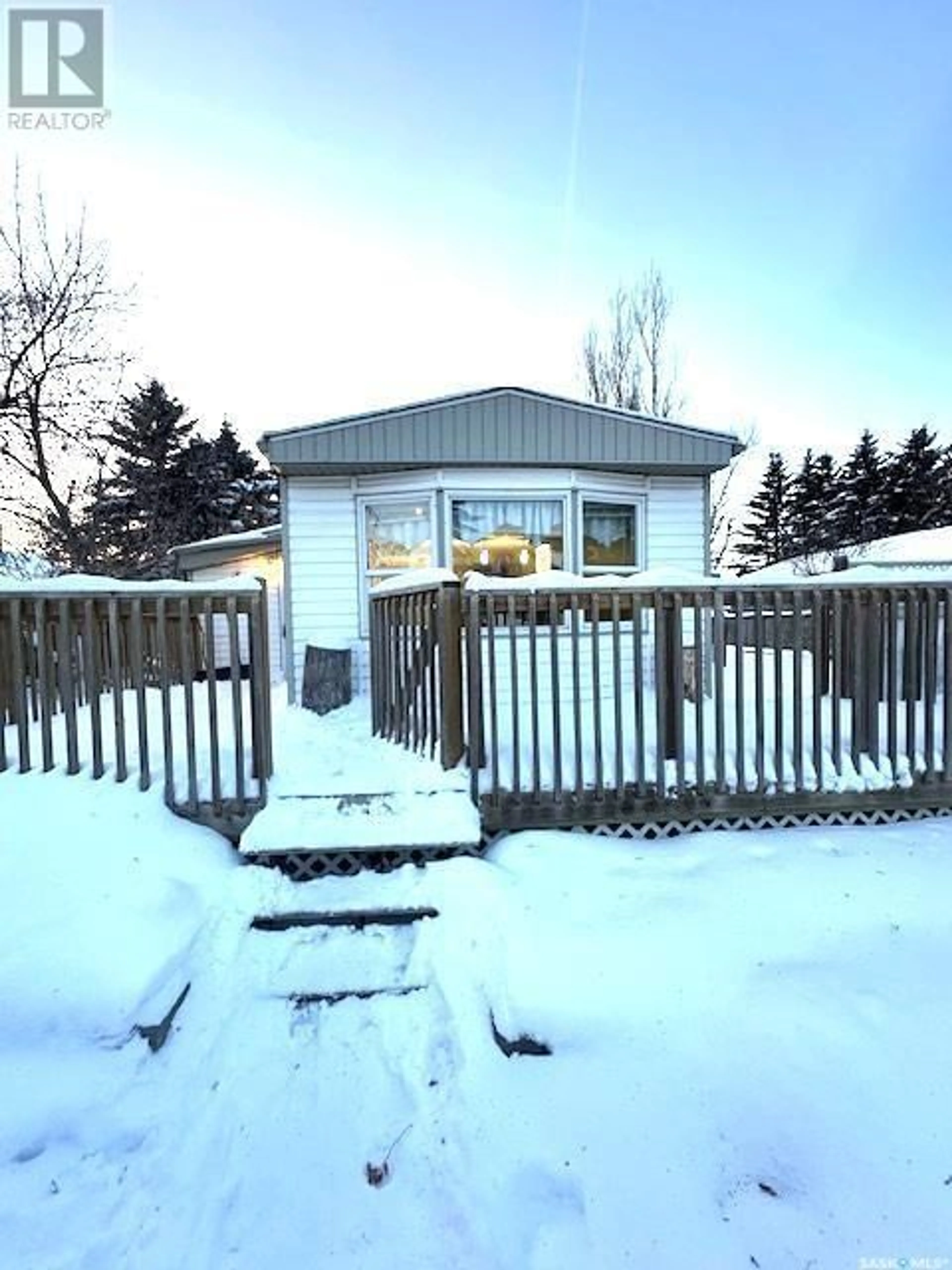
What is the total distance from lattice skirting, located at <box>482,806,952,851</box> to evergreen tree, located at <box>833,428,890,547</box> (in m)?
31.5

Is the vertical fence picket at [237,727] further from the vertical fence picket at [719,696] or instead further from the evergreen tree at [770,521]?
the evergreen tree at [770,521]

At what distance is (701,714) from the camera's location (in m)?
4.02

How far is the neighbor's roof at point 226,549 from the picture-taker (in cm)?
1286

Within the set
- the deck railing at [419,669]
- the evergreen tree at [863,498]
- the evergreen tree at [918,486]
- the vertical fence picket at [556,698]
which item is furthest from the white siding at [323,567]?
the evergreen tree at [918,486]

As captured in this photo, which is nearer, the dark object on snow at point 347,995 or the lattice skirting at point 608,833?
the dark object on snow at point 347,995

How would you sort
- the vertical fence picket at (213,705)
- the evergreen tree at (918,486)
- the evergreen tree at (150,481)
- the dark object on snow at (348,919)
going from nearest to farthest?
the dark object on snow at (348,919)
the vertical fence picket at (213,705)
the evergreen tree at (150,481)
the evergreen tree at (918,486)

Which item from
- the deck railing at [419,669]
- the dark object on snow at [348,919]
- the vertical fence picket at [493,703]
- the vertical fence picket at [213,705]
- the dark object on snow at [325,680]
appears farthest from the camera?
the dark object on snow at [325,680]

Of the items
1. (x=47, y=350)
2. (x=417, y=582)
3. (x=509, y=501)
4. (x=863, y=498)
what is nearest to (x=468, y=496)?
(x=509, y=501)

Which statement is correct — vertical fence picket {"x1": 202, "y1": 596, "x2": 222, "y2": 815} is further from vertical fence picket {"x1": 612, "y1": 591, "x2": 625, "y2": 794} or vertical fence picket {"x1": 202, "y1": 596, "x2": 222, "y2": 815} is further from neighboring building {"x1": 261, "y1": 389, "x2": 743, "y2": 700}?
neighboring building {"x1": 261, "y1": 389, "x2": 743, "y2": 700}

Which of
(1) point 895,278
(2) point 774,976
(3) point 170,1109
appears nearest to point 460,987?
(3) point 170,1109

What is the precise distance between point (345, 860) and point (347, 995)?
3.13 ft

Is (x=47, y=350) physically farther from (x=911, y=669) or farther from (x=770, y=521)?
(x=770, y=521)

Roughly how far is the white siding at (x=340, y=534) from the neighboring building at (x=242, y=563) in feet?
15.1

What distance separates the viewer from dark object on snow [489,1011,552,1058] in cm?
224
